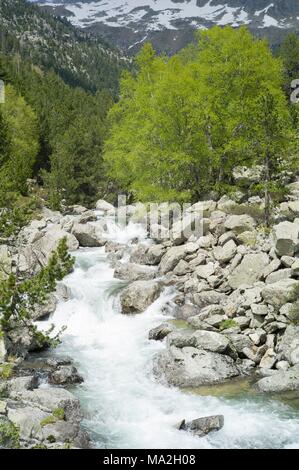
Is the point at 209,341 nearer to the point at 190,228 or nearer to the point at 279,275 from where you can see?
the point at 279,275

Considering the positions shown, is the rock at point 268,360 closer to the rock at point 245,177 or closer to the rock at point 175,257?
the rock at point 175,257

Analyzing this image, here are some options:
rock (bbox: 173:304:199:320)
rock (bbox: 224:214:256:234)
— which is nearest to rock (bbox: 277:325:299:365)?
rock (bbox: 173:304:199:320)

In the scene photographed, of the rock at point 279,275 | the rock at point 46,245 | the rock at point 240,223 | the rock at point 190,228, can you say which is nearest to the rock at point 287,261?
the rock at point 279,275

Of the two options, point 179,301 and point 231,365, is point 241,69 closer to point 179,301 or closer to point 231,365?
point 179,301

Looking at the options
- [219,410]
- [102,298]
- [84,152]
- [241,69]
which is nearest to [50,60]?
[84,152]

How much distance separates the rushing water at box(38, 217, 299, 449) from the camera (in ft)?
43.9

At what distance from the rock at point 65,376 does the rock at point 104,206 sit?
30143 mm

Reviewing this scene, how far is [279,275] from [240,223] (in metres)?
5.94

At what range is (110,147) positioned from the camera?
50.9m

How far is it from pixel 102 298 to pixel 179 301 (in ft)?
13.8

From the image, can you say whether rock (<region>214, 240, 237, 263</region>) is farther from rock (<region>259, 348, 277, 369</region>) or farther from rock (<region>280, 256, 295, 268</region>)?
rock (<region>259, 348, 277, 369</region>)

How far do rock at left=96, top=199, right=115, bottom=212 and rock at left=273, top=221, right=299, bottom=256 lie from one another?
26278mm

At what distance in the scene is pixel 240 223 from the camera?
86.7 feet

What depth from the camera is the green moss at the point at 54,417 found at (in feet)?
42.2
